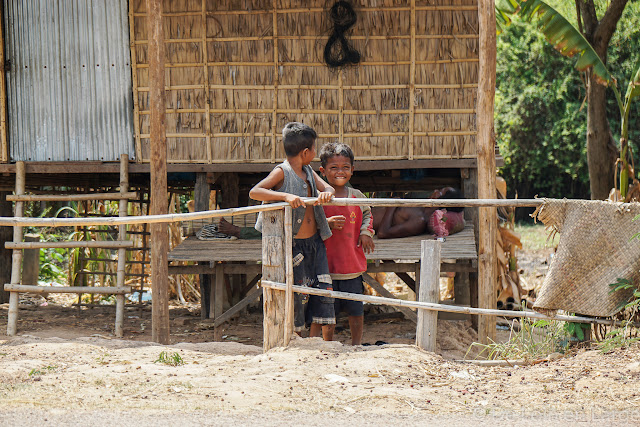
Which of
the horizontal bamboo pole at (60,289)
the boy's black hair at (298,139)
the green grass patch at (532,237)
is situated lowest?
the green grass patch at (532,237)

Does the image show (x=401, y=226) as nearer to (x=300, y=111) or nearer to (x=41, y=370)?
(x=300, y=111)

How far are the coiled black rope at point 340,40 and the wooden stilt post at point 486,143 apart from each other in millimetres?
1728

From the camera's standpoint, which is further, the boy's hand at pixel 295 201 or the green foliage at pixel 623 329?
the boy's hand at pixel 295 201

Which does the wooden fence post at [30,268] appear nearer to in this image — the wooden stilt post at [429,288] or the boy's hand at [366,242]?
the boy's hand at [366,242]

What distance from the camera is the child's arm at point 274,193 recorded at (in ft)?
14.8

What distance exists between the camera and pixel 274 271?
473 cm

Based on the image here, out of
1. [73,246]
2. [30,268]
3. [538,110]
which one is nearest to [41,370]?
[73,246]

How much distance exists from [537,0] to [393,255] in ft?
15.7

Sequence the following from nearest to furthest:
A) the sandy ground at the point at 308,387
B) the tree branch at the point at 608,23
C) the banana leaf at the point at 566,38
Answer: the sandy ground at the point at 308,387 < the banana leaf at the point at 566,38 < the tree branch at the point at 608,23

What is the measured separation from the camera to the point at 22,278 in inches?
426

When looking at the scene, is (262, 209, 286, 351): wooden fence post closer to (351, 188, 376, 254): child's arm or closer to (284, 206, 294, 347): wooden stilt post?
(284, 206, 294, 347): wooden stilt post

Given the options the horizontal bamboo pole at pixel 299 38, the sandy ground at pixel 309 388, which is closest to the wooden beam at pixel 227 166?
the horizontal bamboo pole at pixel 299 38

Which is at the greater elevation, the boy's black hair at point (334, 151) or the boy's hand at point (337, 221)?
the boy's black hair at point (334, 151)

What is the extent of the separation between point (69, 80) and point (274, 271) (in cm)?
459
